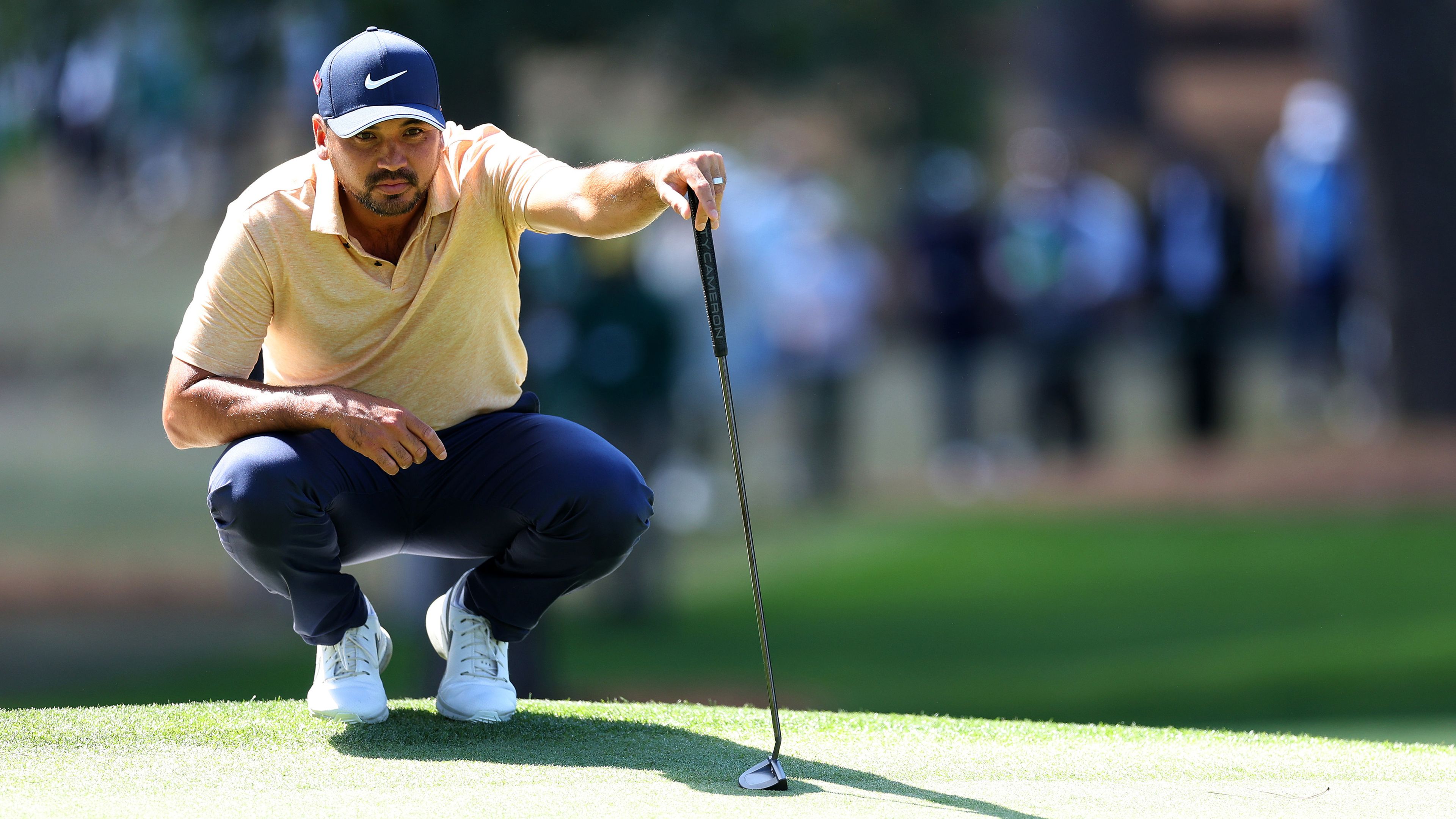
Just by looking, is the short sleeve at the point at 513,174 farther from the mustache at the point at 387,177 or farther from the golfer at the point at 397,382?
the mustache at the point at 387,177

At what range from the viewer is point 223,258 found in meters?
3.69

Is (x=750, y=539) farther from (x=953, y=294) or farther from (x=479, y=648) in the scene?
(x=953, y=294)

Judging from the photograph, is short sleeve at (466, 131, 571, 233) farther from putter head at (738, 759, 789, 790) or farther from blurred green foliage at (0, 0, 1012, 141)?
blurred green foliage at (0, 0, 1012, 141)

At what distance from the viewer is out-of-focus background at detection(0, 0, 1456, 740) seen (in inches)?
330

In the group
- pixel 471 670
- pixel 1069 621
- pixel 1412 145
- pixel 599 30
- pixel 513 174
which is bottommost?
pixel 1069 621

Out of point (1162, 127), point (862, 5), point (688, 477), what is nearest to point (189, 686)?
point (688, 477)

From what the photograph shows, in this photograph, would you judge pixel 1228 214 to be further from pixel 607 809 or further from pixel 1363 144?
pixel 607 809

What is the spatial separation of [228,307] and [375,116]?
49 centimetres

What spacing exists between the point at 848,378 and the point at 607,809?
399 inches

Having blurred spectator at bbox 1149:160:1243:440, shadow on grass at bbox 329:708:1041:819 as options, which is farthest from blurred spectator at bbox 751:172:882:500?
shadow on grass at bbox 329:708:1041:819

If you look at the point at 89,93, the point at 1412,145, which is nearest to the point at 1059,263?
the point at 1412,145

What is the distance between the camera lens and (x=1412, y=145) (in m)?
13.0

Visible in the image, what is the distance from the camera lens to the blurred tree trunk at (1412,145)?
12.9 meters

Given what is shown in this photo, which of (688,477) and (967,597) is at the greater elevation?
(688,477)
